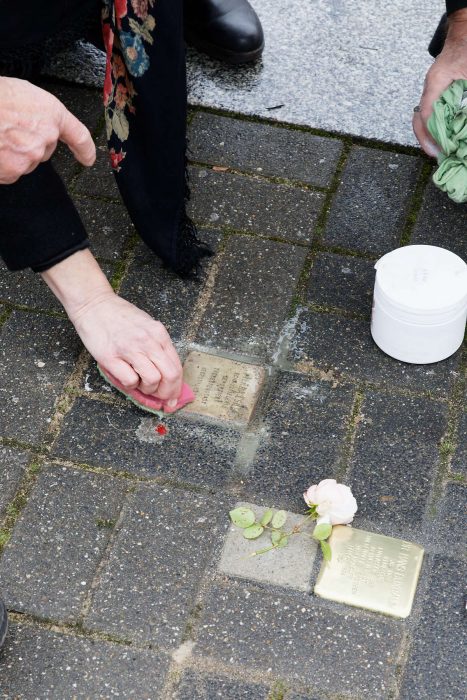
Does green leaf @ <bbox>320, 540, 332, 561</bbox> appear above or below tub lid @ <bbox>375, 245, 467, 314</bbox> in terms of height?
below

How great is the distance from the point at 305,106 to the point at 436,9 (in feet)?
2.11

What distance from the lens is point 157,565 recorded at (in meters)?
1.75

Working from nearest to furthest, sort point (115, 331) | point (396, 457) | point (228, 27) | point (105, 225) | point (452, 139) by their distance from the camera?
point (396, 457)
point (115, 331)
point (452, 139)
point (105, 225)
point (228, 27)

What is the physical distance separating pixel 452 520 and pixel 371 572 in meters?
0.20

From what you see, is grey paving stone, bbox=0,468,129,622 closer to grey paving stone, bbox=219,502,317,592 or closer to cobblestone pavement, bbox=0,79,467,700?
cobblestone pavement, bbox=0,79,467,700

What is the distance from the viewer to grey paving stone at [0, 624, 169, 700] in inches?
62.4

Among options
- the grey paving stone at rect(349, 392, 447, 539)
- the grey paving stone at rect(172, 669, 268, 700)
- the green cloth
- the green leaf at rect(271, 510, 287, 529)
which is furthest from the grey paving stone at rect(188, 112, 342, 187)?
the grey paving stone at rect(172, 669, 268, 700)

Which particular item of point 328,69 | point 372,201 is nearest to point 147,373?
point 372,201

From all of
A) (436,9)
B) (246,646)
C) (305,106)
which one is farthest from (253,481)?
(436,9)

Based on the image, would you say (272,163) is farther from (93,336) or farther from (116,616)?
(116,616)

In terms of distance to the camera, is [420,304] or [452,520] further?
[420,304]

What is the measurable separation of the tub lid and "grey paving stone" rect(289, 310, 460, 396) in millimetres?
176

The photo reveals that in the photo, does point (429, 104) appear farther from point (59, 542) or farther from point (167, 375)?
point (59, 542)

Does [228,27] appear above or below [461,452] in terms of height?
above
